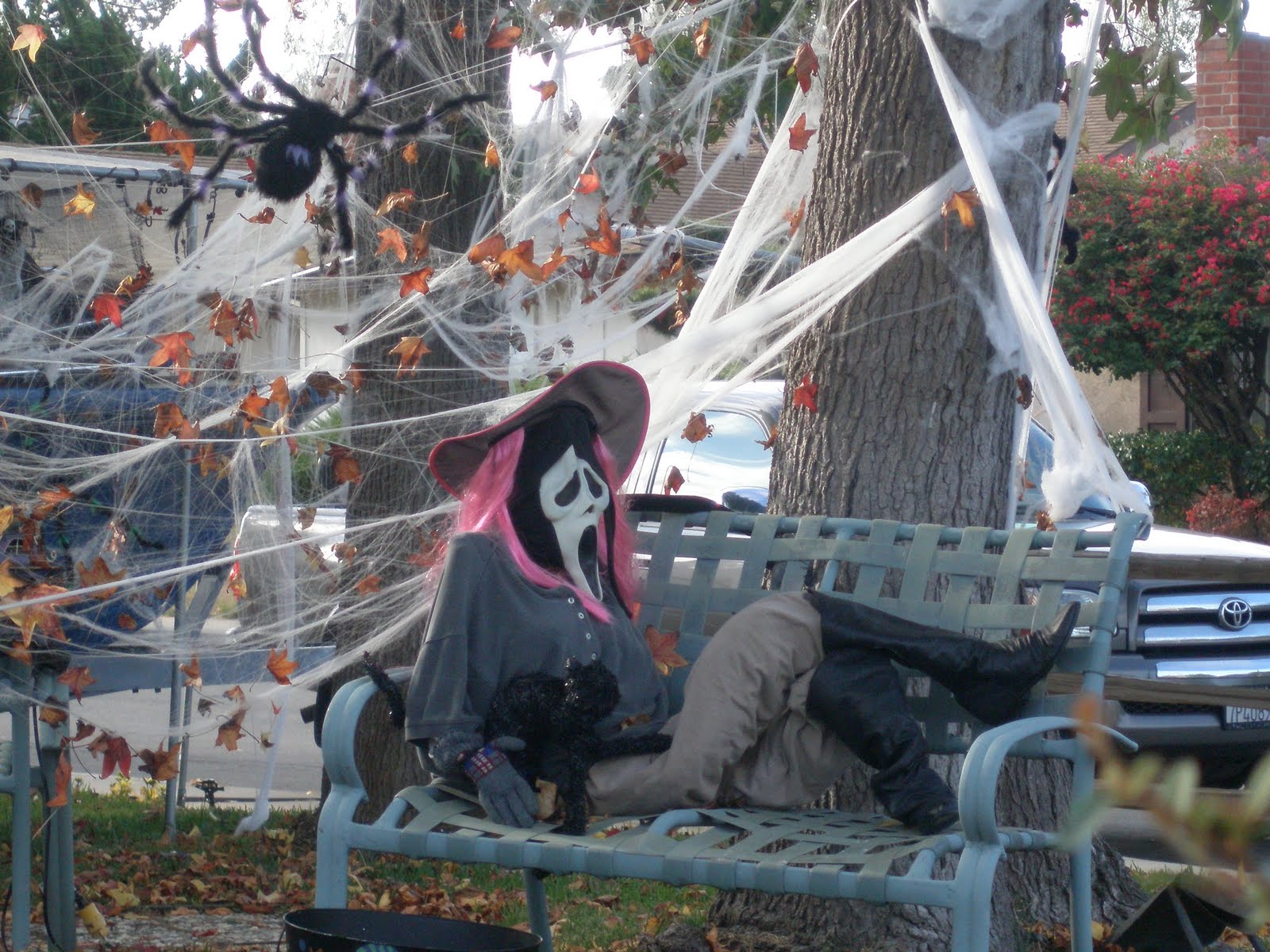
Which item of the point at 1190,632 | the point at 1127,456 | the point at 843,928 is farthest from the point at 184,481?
the point at 1127,456

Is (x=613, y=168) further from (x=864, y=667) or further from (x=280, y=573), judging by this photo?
(x=864, y=667)

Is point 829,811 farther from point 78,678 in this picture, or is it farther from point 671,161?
point 671,161

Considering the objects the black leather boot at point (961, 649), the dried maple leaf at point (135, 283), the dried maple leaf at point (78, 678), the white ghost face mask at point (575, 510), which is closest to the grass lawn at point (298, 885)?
the dried maple leaf at point (78, 678)

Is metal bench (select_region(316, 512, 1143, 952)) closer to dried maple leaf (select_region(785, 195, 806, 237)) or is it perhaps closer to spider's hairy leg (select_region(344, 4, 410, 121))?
dried maple leaf (select_region(785, 195, 806, 237))

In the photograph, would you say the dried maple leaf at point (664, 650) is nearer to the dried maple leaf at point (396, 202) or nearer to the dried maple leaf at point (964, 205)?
the dried maple leaf at point (964, 205)

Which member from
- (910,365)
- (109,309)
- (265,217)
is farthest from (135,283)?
(910,365)

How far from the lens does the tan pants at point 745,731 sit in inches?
115

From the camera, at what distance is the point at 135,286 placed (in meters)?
4.56

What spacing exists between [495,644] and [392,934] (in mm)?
654

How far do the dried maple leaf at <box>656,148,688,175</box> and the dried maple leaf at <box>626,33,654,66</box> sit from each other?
18.3 inches

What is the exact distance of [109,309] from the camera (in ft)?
14.1

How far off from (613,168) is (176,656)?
2155mm

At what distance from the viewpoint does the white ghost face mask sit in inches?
129

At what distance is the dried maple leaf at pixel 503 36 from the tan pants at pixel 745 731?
2.35 meters
